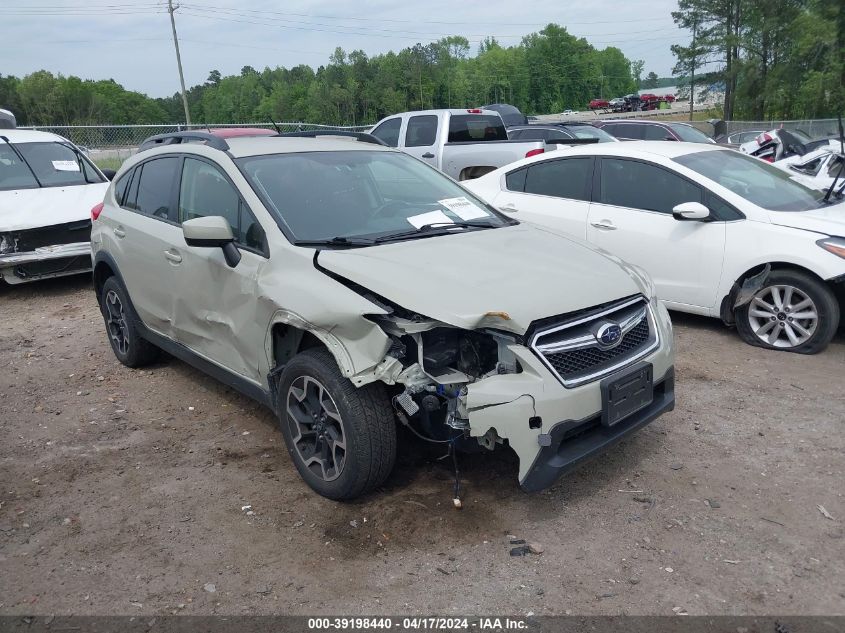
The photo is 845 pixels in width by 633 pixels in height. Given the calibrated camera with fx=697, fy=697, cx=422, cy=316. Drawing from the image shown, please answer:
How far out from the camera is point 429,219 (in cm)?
417

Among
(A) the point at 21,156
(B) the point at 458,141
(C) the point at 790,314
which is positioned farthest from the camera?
(B) the point at 458,141

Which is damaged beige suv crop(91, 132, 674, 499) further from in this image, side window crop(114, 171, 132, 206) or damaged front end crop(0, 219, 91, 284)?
damaged front end crop(0, 219, 91, 284)

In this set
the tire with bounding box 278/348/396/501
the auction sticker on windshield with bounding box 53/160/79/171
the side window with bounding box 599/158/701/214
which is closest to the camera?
the tire with bounding box 278/348/396/501

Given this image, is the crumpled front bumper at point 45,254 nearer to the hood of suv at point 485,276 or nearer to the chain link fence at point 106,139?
the hood of suv at point 485,276

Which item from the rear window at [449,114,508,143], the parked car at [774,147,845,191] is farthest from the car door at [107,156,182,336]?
the rear window at [449,114,508,143]

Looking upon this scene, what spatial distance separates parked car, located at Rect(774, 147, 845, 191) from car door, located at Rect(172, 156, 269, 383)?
524cm

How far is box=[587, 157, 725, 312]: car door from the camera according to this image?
227 inches

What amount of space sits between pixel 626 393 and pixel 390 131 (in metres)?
10.7

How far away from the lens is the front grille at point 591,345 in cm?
315

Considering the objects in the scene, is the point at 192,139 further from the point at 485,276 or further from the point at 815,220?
the point at 815,220

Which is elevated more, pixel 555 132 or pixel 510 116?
pixel 510 116

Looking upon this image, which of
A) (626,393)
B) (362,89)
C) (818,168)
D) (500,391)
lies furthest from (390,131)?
(362,89)

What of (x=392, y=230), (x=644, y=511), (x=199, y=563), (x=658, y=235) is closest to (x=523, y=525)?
(x=644, y=511)

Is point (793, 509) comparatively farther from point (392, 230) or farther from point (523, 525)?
point (392, 230)
